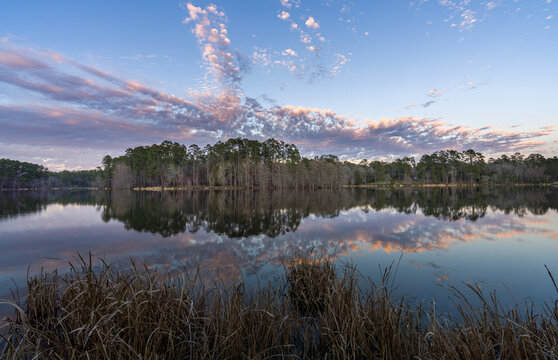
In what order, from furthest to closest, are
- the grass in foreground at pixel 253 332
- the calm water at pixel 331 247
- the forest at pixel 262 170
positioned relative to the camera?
the forest at pixel 262 170, the calm water at pixel 331 247, the grass in foreground at pixel 253 332

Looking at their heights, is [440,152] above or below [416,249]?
above

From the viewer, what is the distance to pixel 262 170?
82.1m

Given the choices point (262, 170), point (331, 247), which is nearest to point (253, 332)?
point (331, 247)

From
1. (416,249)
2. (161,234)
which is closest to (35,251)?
(161,234)

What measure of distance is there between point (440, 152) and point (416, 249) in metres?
125

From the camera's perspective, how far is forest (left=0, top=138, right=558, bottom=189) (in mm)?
85375

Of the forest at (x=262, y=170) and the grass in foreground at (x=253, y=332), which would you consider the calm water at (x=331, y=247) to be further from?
the forest at (x=262, y=170)

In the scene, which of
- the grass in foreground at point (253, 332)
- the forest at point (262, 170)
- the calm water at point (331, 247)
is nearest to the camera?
the grass in foreground at point (253, 332)

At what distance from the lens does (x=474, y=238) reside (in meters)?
12.5

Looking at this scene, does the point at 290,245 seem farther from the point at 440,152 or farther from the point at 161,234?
the point at 440,152

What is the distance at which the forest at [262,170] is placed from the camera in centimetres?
8538

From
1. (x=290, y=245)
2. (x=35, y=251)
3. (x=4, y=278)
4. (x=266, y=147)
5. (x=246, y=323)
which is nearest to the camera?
(x=246, y=323)

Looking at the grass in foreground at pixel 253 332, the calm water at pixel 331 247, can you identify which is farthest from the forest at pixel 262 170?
the grass in foreground at pixel 253 332

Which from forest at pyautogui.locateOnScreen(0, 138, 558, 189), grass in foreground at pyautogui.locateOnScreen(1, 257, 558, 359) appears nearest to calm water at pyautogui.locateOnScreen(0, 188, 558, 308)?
grass in foreground at pyautogui.locateOnScreen(1, 257, 558, 359)
